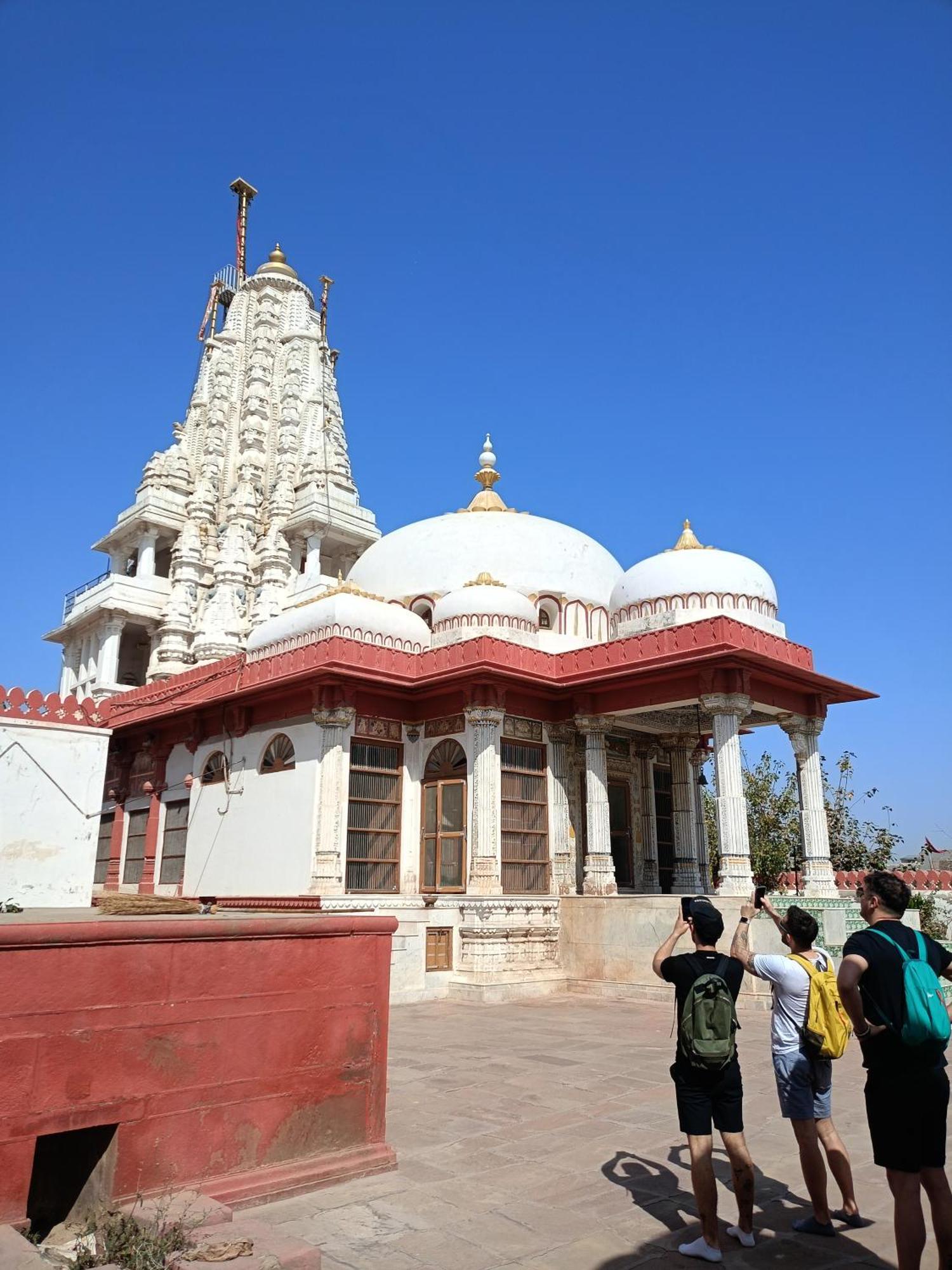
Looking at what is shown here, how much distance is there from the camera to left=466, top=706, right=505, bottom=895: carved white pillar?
15.1m

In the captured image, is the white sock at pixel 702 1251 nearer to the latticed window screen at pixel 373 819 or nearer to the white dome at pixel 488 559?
the latticed window screen at pixel 373 819

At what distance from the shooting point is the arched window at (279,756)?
16547 mm

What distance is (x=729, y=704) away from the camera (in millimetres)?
14586

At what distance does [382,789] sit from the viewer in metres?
16.5

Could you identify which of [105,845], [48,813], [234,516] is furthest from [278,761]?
[234,516]

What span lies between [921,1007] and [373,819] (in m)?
13.1

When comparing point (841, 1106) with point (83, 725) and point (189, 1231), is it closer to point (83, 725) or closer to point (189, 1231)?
point (189, 1231)

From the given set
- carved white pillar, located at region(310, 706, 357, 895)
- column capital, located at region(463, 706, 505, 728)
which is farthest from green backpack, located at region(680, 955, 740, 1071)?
carved white pillar, located at region(310, 706, 357, 895)

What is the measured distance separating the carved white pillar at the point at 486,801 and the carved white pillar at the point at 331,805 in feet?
7.03

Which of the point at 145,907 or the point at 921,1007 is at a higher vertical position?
→ the point at 145,907

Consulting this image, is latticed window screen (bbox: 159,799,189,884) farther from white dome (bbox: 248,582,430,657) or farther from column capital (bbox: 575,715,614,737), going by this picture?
column capital (bbox: 575,715,614,737)

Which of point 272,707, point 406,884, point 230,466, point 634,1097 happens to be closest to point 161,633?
point 230,466

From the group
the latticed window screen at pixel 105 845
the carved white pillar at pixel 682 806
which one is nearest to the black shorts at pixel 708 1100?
the carved white pillar at pixel 682 806

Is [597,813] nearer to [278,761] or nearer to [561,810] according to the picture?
[561,810]
